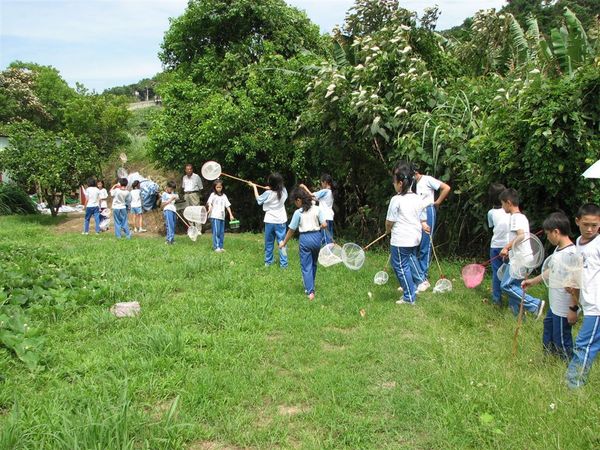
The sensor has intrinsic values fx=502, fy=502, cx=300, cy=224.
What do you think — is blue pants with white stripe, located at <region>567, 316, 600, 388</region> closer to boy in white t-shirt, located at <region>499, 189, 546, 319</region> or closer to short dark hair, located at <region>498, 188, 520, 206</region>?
boy in white t-shirt, located at <region>499, 189, 546, 319</region>

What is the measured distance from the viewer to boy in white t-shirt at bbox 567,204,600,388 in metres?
3.79

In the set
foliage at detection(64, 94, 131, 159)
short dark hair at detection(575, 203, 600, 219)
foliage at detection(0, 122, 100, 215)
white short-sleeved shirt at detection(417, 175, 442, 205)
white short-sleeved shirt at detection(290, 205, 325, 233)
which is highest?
foliage at detection(64, 94, 131, 159)

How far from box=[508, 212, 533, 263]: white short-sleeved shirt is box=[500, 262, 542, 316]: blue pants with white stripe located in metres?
0.33

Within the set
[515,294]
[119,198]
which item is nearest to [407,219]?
[515,294]

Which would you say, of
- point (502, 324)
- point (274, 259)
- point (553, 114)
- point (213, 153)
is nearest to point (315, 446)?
point (502, 324)

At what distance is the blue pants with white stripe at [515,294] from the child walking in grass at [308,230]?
233 cm

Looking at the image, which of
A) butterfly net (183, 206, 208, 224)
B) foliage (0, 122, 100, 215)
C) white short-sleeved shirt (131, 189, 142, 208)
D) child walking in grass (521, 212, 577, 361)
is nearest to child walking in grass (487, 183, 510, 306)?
child walking in grass (521, 212, 577, 361)

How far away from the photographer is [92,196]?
12.8 m

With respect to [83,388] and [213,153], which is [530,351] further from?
[213,153]

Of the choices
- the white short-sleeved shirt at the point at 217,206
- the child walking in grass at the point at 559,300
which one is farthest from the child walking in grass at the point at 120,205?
the child walking in grass at the point at 559,300

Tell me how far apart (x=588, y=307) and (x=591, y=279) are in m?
0.21

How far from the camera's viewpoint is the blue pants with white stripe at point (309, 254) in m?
6.63

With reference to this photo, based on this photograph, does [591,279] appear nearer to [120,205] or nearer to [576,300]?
[576,300]

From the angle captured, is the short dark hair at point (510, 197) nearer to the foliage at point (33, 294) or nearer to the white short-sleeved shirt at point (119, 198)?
the foliage at point (33, 294)
